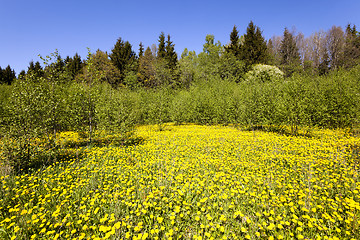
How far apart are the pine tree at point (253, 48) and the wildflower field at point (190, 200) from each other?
36.7 m

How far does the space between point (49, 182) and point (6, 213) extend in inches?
51.7

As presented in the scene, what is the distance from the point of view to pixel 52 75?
7.93m

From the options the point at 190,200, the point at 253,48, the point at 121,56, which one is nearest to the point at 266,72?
the point at 253,48

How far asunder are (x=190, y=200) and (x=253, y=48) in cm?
4532

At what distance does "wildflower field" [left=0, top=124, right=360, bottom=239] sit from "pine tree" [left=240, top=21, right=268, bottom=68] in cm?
3672

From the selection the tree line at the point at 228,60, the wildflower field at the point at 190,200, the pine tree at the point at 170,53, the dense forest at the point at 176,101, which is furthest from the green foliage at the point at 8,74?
the wildflower field at the point at 190,200

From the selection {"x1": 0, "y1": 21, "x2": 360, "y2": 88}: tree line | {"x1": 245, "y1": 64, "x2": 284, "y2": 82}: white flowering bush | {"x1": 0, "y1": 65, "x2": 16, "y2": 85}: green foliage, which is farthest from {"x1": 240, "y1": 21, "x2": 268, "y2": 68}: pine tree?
{"x1": 0, "y1": 65, "x2": 16, "y2": 85}: green foliage

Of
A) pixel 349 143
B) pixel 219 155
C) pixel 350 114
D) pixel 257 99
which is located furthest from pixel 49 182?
pixel 350 114

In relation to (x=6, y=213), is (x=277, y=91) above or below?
above

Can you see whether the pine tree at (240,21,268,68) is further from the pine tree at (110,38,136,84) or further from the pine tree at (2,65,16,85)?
the pine tree at (2,65,16,85)

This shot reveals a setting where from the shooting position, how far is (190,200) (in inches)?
166

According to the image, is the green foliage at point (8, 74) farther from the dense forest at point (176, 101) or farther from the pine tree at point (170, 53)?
the pine tree at point (170, 53)

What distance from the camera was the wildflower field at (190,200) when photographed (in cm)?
325

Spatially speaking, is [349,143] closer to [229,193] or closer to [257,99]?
[257,99]
